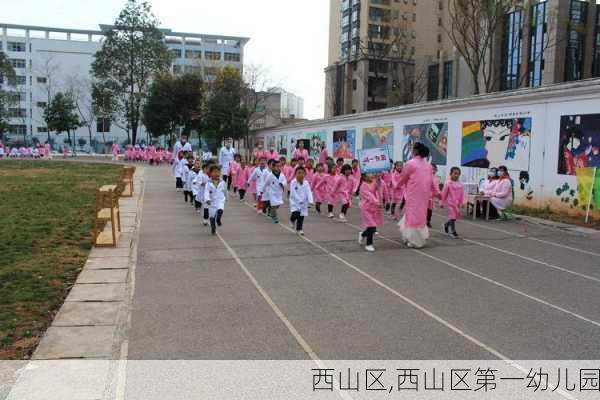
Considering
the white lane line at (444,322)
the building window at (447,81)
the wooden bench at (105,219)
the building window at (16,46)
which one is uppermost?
the building window at (16,46)

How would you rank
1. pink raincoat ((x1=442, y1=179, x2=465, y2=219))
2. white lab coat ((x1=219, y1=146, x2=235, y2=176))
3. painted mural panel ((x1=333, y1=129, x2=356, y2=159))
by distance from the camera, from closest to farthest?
pink raincoat ((x1=442, y1=179, x2=465, y2=219))
white lab coat ((x1=219, y1=146, x2=235, y2=176))
painted mural panel ((x1=333, y1=129, x2=356, y2=159))

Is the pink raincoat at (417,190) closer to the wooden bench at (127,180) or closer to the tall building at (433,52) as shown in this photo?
the wooden bench at (127,180)

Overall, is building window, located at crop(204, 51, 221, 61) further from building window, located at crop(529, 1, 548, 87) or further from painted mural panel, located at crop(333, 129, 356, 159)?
painted mural panel, located at crop(333, 129, 356, 159)

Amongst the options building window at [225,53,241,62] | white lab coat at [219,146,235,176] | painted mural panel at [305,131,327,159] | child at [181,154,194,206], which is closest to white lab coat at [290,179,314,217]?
child at [181,154,194,206]

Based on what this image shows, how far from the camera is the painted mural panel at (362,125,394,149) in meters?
22.3

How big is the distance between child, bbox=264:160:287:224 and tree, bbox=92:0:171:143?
142 feet

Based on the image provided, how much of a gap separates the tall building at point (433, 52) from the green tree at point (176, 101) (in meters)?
18.1

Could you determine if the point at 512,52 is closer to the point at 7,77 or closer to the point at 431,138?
the point at 431,138

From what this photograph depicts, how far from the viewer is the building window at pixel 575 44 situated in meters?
43.5

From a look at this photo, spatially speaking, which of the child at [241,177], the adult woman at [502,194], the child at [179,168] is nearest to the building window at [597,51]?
the adult woman at [502,194]

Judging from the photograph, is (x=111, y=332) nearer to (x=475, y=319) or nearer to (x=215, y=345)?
(x=215, y=345)

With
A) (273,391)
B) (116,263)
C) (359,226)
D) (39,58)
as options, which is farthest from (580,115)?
(39,58)

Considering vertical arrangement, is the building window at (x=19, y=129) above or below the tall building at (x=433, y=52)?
below

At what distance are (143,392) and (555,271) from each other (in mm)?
6733
